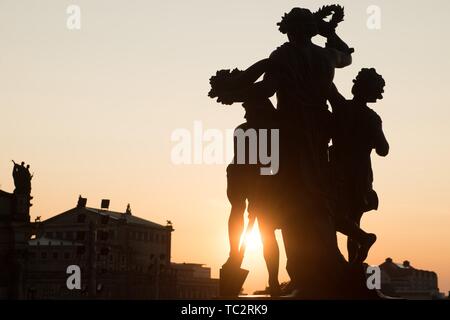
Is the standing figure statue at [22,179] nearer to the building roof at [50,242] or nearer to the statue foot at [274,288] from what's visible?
the building roof at [50,242]

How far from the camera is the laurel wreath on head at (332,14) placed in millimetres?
14445

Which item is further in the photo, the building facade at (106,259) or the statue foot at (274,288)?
the building facade at (106,259)

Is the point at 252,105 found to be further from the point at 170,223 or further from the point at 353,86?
the point at 170,223

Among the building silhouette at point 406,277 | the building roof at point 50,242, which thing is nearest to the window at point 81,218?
the building roof at point 50,242

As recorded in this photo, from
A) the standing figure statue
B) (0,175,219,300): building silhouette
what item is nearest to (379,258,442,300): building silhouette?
(0,175,219,300): building silhouette

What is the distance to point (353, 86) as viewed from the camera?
545 inches

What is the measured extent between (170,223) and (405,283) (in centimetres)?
3860

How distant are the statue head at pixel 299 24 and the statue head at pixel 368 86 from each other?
1.00m

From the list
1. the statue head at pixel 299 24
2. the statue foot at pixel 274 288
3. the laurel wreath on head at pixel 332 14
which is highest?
the laurel wreath on head at pixel 332 14

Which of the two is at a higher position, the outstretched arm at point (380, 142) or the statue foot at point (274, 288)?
the outstretched arm at point (380, 142)

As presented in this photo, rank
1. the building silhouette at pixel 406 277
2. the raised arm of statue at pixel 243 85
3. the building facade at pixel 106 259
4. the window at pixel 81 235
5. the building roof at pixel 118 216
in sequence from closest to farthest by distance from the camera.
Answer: the raised arm of statue at pixel 243 85 < the building facade at pixel 106 259 < the window at pixel 81 235 < the building roof at pixel 118 216 < the building silhouette at pixel 406 277

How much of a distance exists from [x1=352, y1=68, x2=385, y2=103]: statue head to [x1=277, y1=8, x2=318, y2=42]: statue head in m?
1.00

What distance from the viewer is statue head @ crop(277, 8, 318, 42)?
1343 cm
